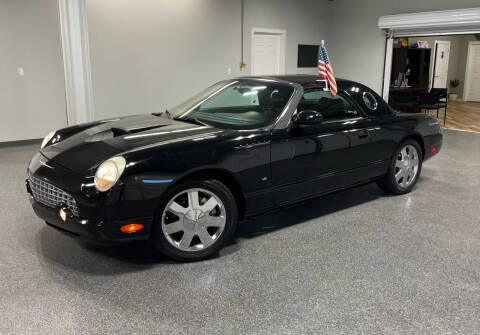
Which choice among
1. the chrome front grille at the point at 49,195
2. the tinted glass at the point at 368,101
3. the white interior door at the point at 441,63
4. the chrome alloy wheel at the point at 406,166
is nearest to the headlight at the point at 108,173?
the chrome front grille at the point at 49,195

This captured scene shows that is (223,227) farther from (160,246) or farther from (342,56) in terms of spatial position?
(342,56)

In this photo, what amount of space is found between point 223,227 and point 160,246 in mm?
477

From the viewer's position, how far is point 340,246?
3324mm

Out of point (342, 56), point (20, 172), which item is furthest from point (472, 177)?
point (342, 56)

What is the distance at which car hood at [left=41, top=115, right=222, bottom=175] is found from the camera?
285cm

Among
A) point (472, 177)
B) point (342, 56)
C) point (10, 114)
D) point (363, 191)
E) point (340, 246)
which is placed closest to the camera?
point (340, 246)

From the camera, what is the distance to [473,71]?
53.4 feet

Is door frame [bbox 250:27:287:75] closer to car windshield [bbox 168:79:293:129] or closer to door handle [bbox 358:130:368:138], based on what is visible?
car windshield [bbox 168:79:293:129]

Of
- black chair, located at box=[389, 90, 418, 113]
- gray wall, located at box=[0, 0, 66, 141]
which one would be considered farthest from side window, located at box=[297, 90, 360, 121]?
black chair, located at box=[389, 90, 418, 113]

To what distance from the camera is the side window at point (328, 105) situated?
12.0 feet

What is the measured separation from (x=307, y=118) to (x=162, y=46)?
5821 mm

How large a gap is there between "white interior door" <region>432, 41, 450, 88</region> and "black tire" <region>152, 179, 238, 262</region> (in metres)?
15.3

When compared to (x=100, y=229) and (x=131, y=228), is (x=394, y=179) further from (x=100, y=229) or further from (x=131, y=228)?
(x=100, y=229)

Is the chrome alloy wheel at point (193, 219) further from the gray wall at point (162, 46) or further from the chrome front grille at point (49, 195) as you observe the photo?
the gray wall at point (162, 46)
